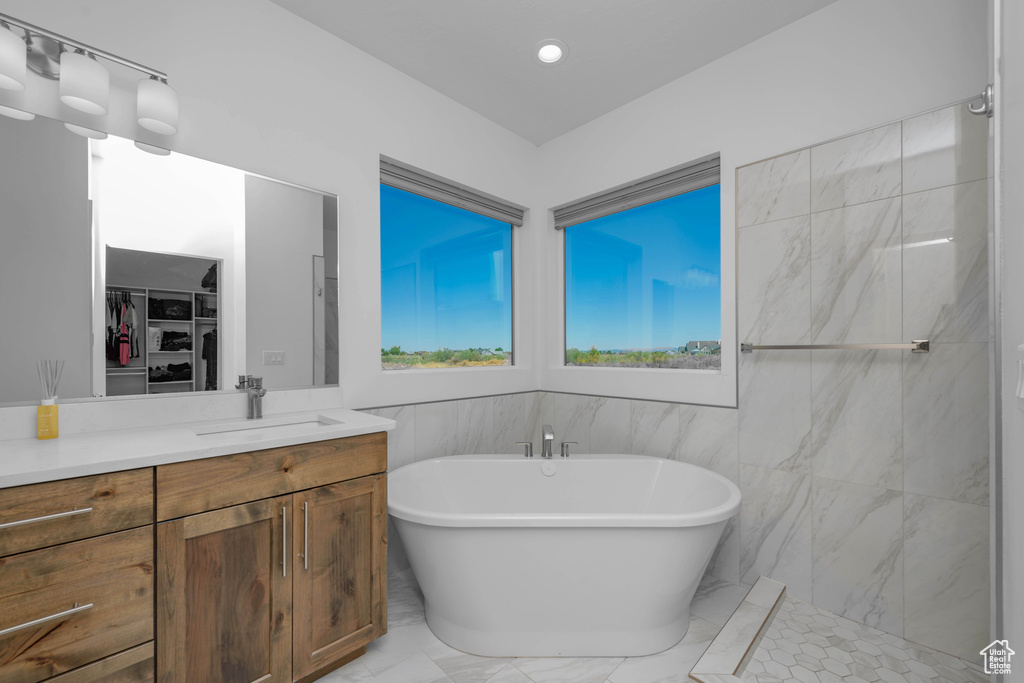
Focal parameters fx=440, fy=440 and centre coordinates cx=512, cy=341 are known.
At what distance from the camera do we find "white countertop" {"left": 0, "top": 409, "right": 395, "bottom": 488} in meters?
1.02

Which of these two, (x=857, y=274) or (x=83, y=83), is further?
(x=857, y=274)

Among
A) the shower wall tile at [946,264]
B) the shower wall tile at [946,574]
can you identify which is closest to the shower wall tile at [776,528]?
the shower wall tile at [946,574]

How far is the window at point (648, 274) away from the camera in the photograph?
242 centimetres

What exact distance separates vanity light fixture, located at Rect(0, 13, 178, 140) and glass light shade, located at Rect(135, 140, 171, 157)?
3.1 inches

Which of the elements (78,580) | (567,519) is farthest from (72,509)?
(567,519)

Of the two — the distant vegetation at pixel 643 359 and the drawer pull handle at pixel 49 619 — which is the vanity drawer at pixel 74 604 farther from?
the distant vegetation at pixel 643 359

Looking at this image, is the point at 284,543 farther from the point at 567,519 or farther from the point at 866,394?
the point at 866,394

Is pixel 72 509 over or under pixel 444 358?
under

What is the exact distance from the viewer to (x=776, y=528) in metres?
2.06

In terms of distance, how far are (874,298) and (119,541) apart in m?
2.66

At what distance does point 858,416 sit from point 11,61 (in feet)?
10.3

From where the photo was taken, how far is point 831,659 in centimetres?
161

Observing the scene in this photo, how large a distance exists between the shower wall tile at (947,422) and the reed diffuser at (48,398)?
117 inches

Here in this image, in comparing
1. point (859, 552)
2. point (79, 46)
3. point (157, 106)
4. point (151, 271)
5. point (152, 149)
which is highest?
point (79, 46)
